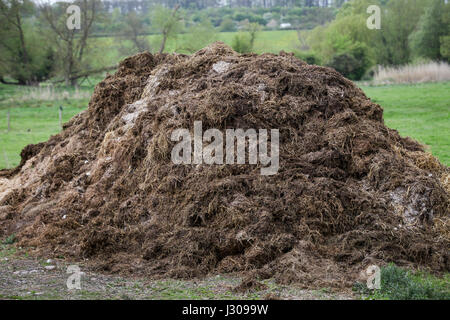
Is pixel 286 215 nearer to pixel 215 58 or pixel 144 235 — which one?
pixel 144 235

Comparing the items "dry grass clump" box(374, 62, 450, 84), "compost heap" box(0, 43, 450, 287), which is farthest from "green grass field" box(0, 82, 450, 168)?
"compost heap" box(0, 43, 450, 287)

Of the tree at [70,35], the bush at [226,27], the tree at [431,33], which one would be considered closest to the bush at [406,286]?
the tree at [70,35]

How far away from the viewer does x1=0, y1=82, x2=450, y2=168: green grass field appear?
60.0 ft

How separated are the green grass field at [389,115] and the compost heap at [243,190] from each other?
6.38 meters

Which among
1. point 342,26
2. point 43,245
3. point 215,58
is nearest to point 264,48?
point 342,26

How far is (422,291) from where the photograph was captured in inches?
221

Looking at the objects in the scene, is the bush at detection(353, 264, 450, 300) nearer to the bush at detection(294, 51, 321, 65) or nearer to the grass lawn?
the grass lawn

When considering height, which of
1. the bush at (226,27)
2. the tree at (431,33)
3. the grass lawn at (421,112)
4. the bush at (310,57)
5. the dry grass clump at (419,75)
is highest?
the bush at (226,27)

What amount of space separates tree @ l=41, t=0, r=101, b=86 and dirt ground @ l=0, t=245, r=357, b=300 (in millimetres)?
38184

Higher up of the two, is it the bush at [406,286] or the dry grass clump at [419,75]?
the dry grass clump at [419,75]

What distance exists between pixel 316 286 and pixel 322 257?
0.77 m

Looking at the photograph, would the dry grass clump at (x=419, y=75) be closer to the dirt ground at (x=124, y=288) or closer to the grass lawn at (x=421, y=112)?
the grass lawn at (x=421, y=112)

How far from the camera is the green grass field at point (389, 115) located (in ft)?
60.0

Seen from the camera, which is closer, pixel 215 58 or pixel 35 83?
pixel 215 58
